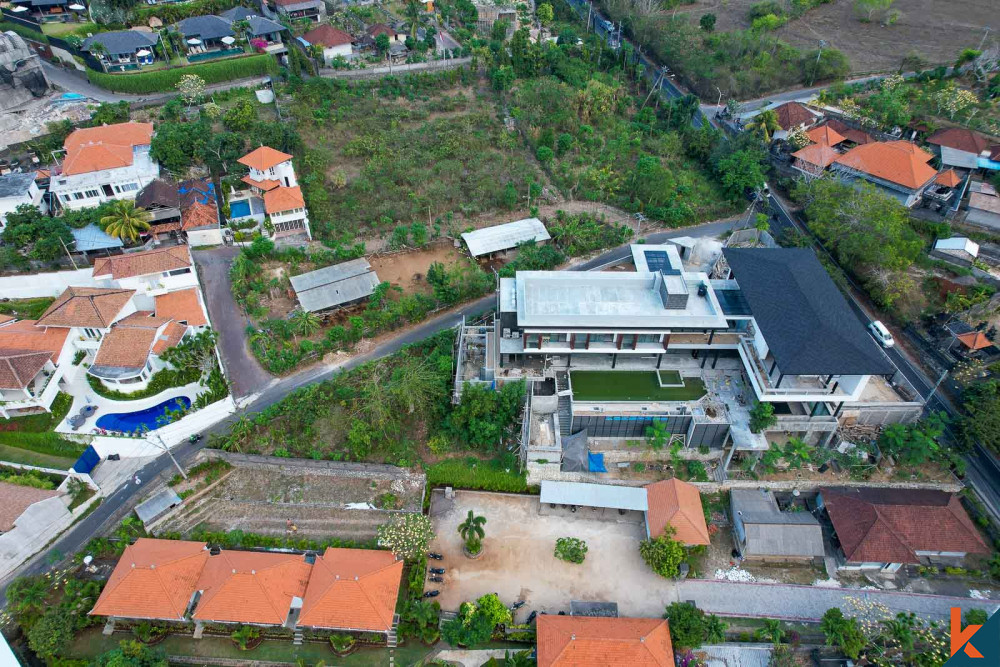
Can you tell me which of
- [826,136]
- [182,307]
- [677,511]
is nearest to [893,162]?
[826,136]

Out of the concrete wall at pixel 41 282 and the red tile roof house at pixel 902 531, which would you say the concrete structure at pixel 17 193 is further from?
the red tile roof house at pixel 902 531

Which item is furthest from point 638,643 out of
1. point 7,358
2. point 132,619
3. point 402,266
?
point 7,358

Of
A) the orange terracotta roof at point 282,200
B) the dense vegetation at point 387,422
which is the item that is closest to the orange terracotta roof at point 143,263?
the orange terracotta roof at point 282,200

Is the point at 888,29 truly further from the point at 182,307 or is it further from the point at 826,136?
the point at 182,307

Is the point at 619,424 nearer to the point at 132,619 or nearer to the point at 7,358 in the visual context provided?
the point at 132,619

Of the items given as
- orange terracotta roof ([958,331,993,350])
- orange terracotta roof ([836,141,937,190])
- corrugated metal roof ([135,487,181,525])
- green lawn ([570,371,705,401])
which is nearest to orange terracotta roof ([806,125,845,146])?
orange terracotta roof ([836,141,937,190])
